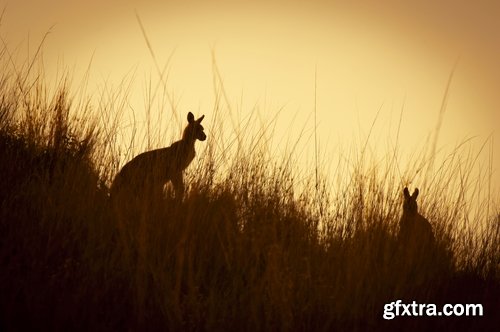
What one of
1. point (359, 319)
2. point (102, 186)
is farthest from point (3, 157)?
point (359, 319)

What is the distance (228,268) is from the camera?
3.13 meters

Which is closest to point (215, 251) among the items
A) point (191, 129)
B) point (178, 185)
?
point (178, 185)

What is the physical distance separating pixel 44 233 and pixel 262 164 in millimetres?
1535

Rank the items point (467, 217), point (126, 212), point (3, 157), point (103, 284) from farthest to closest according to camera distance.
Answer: point (467, 217) < point (3, 157) < point (126, 212) < point (103, 284)

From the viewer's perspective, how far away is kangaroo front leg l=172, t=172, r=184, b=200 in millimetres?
3738

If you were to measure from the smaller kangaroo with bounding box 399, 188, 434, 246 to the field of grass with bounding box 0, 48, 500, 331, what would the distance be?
59 mm

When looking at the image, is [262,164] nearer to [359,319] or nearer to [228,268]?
[228,268]

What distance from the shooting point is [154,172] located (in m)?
3.98

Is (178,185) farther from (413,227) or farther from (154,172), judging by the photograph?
(413,227)

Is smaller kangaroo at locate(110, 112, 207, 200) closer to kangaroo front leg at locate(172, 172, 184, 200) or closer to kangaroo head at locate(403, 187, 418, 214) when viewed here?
kangaroo front leg at locate(172, 172, 184, 200)

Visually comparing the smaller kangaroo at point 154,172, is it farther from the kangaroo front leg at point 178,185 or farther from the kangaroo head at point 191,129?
the kangaroo head at point 191,129

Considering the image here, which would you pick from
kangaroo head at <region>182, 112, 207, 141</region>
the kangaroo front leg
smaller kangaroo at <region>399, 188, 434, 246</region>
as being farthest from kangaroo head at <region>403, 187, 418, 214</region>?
kangaroo head at <region>182, 112, 207, 141</region>

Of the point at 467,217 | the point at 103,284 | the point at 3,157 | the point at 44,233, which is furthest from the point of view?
the point at 467,217

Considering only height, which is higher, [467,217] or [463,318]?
[467,217]
